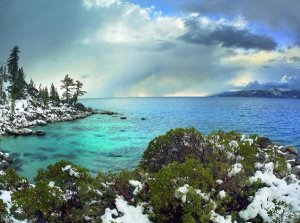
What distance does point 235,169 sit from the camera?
1427 cm

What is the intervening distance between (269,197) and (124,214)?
551cm

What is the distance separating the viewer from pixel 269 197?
1307 centimetres

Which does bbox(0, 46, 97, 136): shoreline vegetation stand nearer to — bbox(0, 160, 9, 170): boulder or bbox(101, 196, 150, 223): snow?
bbox(0, 160, 9, 170): boulder

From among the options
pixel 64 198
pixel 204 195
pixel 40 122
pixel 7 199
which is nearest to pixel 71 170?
pixel 64 198

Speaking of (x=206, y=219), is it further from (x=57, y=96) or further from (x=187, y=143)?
(x=57, y=96)

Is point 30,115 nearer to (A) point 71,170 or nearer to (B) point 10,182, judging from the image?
(B) point 10,182

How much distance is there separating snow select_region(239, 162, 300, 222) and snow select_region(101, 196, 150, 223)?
12.0ft

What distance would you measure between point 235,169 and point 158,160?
610 cm

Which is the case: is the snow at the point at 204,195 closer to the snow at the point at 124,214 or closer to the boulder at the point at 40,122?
the snow at the point at 124,214

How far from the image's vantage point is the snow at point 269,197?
12297 millimetres

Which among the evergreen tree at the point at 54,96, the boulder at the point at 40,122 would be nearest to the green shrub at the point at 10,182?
the boulder at the point at 40,122

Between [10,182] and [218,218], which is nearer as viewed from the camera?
[218,218]

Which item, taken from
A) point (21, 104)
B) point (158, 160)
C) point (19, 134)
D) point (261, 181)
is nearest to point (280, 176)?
point (261, 181)

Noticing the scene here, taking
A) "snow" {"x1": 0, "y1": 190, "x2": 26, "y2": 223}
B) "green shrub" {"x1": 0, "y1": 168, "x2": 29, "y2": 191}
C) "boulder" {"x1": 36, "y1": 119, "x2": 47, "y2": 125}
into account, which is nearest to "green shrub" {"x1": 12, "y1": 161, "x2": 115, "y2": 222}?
"snow" {"x1": 0, "y1": 190, "x2": 26, "y2": 223}
